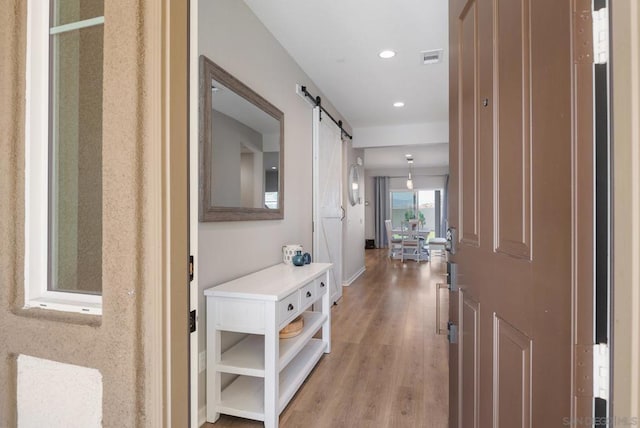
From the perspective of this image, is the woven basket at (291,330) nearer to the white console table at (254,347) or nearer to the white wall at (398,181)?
the white console table at (254,347)

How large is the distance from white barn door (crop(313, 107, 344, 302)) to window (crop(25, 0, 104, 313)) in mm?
2950

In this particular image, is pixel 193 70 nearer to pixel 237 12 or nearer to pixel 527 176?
pixel 527 176

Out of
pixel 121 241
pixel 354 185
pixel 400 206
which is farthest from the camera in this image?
pixel 400 206

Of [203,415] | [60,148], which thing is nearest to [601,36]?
[60,148]

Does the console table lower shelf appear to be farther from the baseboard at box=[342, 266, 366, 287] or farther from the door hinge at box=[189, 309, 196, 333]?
the baseboard at box=[342, 266, 366, 287]

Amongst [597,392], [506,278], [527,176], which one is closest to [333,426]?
[506,278]

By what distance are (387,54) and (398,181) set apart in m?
8.63

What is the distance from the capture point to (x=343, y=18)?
254 centimetres

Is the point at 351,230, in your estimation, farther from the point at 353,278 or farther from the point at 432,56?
the point at 432,56

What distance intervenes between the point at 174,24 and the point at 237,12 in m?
1.77

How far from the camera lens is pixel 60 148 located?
930mm

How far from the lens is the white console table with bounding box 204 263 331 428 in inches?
70.0

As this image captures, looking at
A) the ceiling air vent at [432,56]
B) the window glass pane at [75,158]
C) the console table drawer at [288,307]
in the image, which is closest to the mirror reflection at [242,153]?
the console table drawer at [288,307]

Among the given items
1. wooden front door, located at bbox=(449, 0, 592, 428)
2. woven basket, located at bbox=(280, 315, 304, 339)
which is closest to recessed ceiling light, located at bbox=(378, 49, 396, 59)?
wooden front door, located at bbox=(449, 0, 592, 428)
